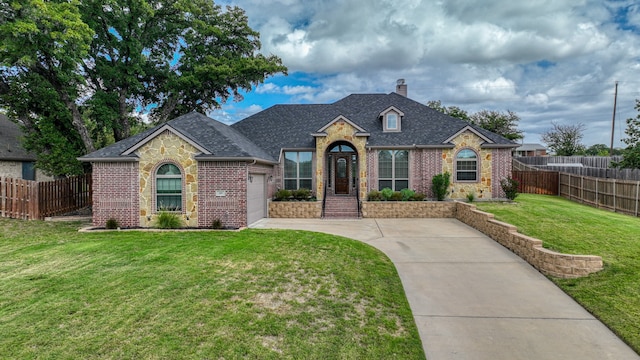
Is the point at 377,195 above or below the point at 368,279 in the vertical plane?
above

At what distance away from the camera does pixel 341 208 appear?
15.6m

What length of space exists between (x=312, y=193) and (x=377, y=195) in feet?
12.0

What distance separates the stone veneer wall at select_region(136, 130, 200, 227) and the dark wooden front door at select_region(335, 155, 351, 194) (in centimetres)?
892

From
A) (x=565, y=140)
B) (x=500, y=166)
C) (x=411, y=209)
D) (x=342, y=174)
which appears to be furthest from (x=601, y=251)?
(x=565, y=140)

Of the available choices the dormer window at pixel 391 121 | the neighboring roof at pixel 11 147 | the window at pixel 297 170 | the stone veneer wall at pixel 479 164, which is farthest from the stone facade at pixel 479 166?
the neighboring roof at pixel 11 147

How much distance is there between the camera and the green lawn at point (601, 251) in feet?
15.9

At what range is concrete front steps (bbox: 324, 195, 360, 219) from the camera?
1497 cm

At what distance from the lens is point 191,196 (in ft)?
38.2

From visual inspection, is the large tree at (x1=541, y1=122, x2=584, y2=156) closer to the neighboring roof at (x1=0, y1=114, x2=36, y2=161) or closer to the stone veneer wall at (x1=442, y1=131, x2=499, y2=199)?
the stone veneer wall at (x1=442, y1=131, x2=499, y2=199)

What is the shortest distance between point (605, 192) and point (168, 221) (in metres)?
20.7

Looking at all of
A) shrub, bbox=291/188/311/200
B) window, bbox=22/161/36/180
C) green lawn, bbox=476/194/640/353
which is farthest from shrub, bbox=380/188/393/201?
window, bbox=22/161/36/180

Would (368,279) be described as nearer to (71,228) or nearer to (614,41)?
(71,228)

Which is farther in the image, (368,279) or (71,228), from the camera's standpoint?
(71,228)

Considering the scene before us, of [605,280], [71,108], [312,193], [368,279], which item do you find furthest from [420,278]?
[71,108]
